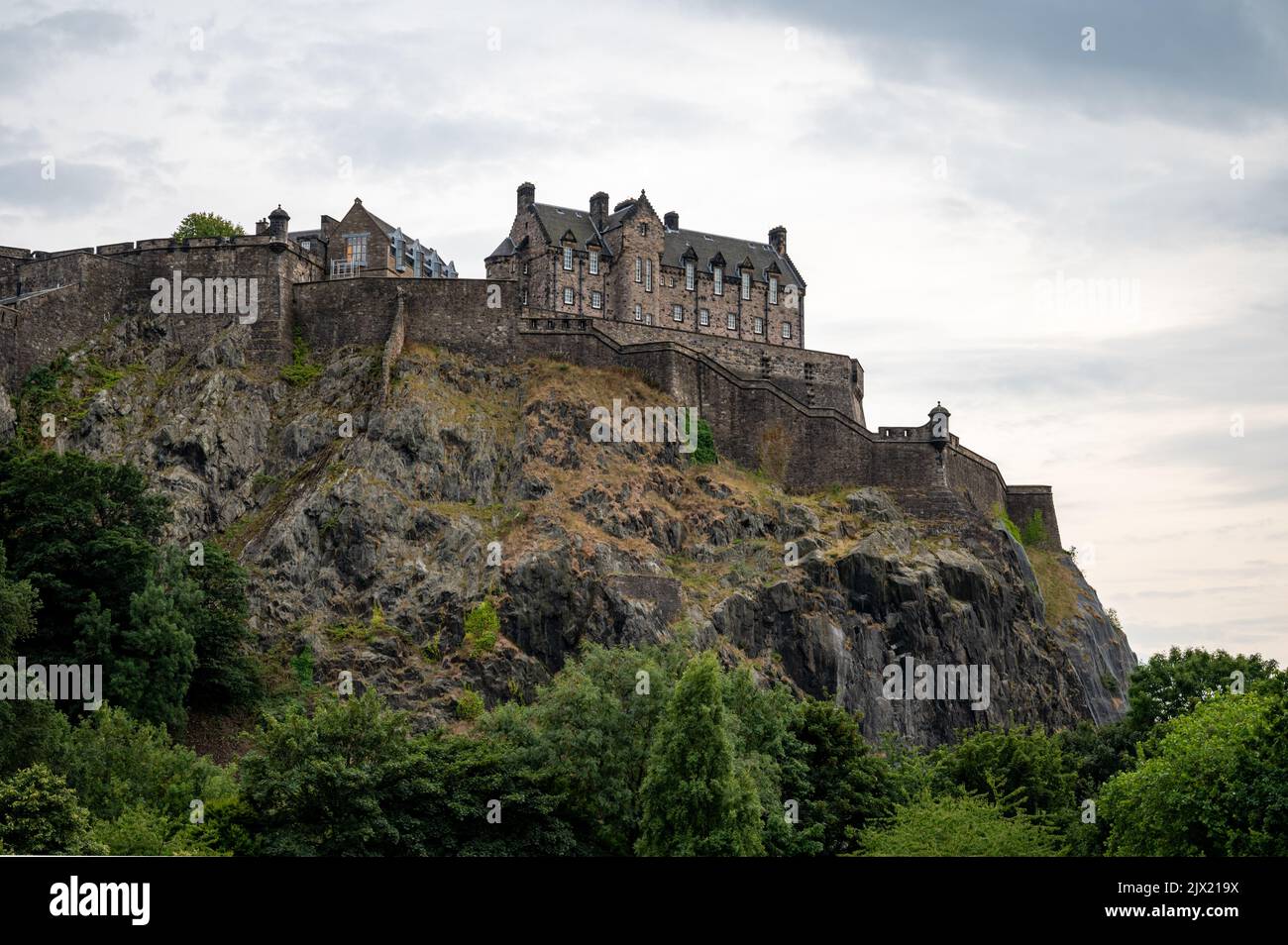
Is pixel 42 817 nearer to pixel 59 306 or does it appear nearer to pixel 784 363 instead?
pixel 59 306

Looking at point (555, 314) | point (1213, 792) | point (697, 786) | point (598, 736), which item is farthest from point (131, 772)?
point (555, 314)

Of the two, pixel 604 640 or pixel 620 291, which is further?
pixel 620 291

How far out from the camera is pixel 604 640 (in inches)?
2299

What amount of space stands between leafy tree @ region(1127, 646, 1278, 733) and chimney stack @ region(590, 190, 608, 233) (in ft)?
128

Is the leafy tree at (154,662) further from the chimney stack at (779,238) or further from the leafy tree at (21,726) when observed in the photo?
the chimney stack at (779,238)

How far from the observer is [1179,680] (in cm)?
5731

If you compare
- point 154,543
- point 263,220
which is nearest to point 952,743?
point 154,543

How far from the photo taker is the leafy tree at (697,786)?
40906 millimetres

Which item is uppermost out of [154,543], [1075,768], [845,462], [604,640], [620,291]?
[620,291]

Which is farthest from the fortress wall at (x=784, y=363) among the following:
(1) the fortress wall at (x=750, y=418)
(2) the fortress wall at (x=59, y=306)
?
(2) the fortress wall at (x=59, y=306)

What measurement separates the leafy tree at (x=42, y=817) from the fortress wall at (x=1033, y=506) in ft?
199

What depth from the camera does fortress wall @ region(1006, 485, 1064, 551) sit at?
87.4 metres

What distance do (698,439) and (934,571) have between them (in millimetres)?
→ 12001
